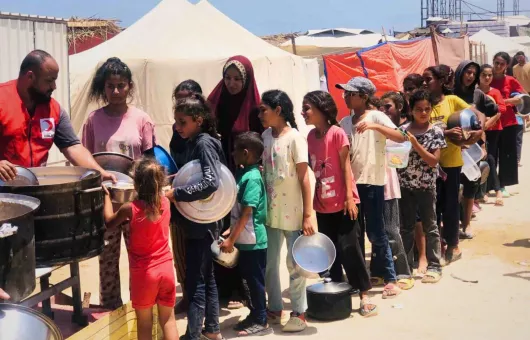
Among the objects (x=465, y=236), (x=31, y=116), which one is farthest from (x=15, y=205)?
(x=465, y=236)

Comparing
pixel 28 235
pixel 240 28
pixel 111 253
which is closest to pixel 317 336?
pixel 111 253

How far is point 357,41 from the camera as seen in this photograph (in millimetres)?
28906

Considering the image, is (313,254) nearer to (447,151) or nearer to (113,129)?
(113,129)

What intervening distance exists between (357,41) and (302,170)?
24.9 m

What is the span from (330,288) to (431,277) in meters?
1.37

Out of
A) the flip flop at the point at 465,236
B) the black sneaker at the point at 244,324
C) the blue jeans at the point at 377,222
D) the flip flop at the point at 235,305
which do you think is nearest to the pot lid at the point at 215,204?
the black sneaker at the point at 244,324

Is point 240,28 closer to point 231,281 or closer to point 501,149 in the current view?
point 501,149

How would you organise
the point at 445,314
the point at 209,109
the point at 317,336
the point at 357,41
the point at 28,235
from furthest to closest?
the point at 357,41 → the point at 445,314 → the point at 317,336 → the point at 209,109 → the point at 28,235

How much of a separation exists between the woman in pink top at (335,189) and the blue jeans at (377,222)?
229mm

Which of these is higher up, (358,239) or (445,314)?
(358,239)

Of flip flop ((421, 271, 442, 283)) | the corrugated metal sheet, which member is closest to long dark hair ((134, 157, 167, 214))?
flip flop ((421, 271, 442, 283))

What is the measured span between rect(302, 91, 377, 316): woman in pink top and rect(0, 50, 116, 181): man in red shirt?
1694 mm

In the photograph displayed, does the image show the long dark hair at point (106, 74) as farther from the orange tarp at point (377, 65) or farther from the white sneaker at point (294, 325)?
the orange tarp at point (377, 65)

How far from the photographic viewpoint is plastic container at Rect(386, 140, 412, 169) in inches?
234
